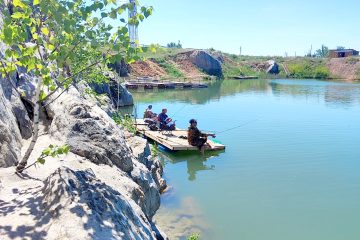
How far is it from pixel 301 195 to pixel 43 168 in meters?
9.48

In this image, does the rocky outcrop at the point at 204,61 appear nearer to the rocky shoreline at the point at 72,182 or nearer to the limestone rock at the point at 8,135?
the rocky shoreline at the point at 72,182

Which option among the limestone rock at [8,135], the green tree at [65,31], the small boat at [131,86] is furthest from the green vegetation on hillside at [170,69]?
the green tree at [65,31]

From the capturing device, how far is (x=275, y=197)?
42.3ft

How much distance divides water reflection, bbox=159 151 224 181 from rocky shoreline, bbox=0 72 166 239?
7045 mm

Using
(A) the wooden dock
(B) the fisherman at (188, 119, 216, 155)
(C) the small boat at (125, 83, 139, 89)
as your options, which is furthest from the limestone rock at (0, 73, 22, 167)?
(A) the wooden dock

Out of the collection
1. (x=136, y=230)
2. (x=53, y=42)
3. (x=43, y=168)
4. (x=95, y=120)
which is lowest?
(x=136, y=230)

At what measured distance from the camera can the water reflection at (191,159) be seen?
16.3 meters

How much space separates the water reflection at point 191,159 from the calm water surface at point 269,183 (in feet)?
0.14

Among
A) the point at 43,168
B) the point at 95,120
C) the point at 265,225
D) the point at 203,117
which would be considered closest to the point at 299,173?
the point at 265,225

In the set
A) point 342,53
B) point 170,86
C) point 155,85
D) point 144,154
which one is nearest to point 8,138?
point 144,154

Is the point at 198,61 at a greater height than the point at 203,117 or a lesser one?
greater

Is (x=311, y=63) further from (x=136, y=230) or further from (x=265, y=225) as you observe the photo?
(x=136, y=230)

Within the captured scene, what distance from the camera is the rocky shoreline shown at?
4129 millimetres

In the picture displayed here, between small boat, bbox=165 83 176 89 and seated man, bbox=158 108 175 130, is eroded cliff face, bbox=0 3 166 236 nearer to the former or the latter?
seated man, bbox=158 108 175 130
